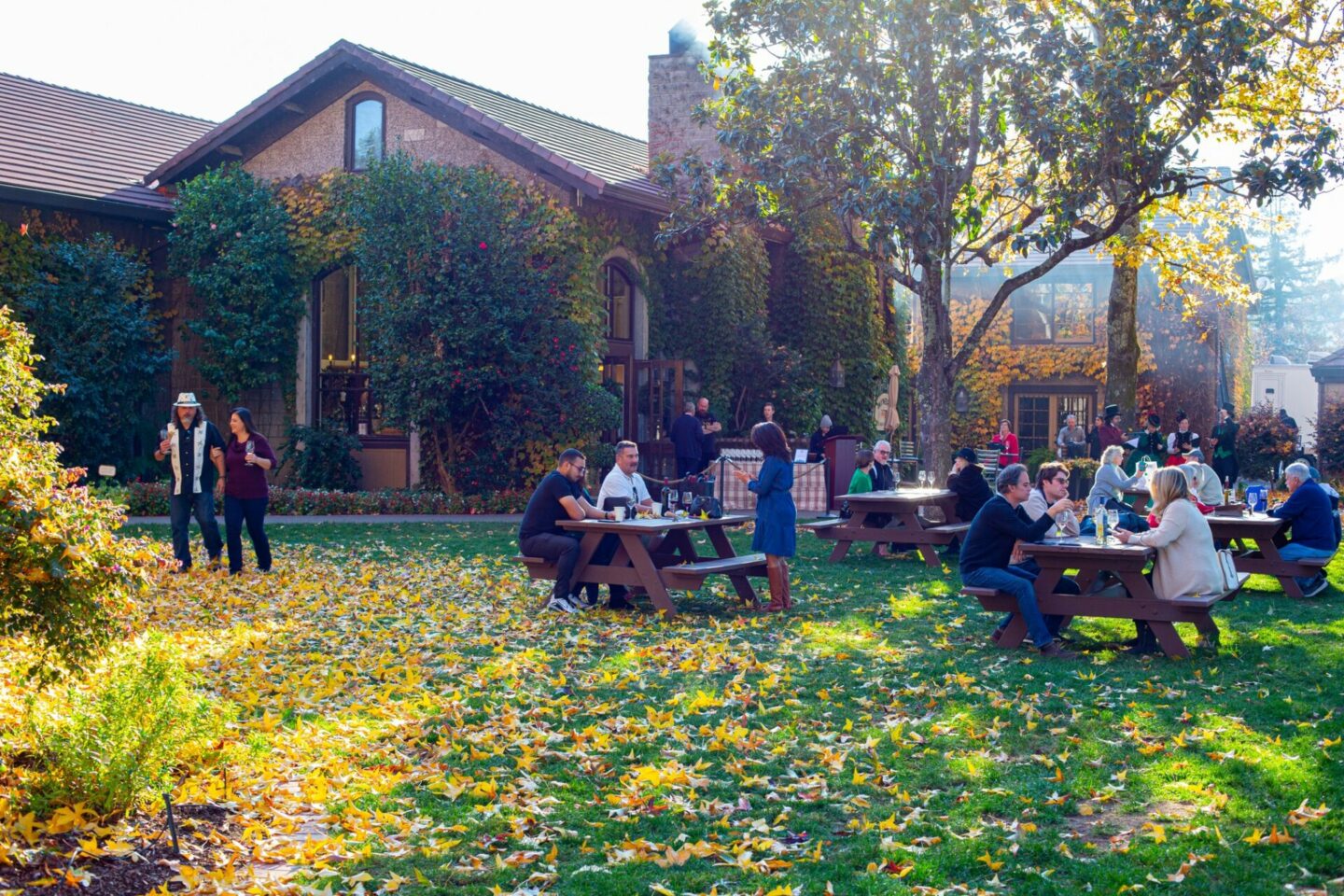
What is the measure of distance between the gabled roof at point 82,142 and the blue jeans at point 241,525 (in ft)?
35.9

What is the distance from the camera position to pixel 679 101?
23.7 m

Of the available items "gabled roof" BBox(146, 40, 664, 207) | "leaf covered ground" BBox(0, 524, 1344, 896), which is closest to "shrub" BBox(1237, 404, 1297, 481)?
"gabled roof" BBox(146, 40, 664, 207)

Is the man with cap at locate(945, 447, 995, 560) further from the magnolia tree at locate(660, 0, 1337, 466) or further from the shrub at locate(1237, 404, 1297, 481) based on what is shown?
the shrub at locate(1237, 404, 1297, 481)

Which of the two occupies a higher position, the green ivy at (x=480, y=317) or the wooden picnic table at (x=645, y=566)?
the green ivy at (x=480, y=317)

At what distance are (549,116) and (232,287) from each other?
24.7 ft

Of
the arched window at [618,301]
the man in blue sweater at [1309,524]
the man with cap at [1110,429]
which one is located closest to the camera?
the man in blue sweater at [1309,524]

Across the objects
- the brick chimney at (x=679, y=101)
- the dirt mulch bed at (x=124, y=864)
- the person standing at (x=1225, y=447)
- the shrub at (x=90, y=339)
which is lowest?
the dirt mulch bed at (x=124, y=864)

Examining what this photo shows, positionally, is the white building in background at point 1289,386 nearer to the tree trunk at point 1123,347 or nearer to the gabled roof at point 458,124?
the tree trunk at point 1123,347

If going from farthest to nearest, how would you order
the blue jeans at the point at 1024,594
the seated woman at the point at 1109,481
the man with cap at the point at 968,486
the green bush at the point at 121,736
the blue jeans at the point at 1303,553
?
1. the man with cap at the point at 968,486
2. the seated woman at the point at 1109,481
3. the blue jeans at the point at 1303,553
4. the blue jeans at the point at 1024,594
5. the green bush at the point at 121,736

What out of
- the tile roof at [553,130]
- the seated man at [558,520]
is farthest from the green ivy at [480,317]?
the seated man at [558,520]

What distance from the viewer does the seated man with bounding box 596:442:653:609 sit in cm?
1098

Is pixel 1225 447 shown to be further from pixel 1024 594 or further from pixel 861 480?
pixel 1024 594

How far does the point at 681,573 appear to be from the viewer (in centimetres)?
1041

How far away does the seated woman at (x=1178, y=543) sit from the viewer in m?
8.52
